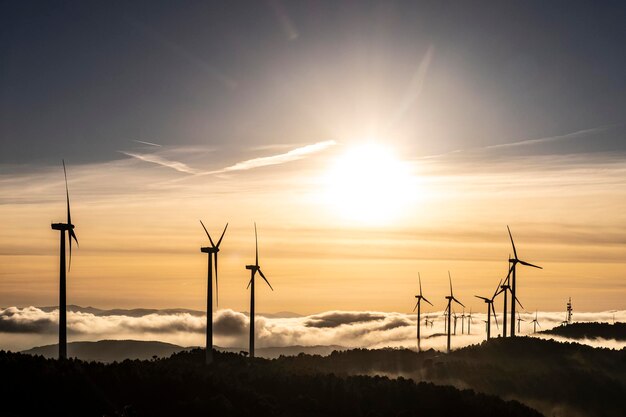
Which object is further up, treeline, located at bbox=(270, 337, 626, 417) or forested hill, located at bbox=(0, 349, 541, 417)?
forested hill, located at bbox=(0, 349, 541, 417)

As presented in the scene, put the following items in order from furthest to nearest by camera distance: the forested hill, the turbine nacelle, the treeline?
the treeline → the turbine nacelle → the forested hill

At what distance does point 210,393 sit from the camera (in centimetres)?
8125

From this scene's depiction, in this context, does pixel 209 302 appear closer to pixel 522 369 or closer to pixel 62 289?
pixel 62 289

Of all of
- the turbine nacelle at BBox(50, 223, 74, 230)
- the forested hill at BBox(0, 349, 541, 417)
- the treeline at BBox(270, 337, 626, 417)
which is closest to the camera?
the forested hill at BBox(0, 349, 541, 417)

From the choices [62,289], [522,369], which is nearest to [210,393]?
[62,289]

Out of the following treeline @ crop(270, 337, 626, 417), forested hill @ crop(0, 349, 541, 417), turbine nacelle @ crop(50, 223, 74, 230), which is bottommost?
treeline @ crop(270, 337, 626, 417)

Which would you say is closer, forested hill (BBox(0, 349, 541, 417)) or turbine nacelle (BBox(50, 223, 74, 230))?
forested hill (BBox(0, 349, 541, 417))

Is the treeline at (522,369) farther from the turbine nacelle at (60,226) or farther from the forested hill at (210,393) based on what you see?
the turbine nacelle at (60,226)

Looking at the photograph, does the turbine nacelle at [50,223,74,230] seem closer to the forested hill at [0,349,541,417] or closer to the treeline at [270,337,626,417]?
the forested hill at [0,349,541,417]

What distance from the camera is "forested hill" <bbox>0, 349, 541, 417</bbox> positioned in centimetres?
7000

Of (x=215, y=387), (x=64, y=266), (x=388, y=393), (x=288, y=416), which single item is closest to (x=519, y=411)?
(x=388, y=393)

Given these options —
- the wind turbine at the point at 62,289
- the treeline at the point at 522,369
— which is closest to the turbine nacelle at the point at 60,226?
the wind turbine at the point at 62,289

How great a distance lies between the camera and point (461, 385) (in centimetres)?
13888

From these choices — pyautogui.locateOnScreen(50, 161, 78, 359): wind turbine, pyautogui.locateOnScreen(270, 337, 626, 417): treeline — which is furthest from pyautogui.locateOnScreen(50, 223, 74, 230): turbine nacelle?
pyautogui.locateOnScreen(270, 337, 626, 417): treeline
